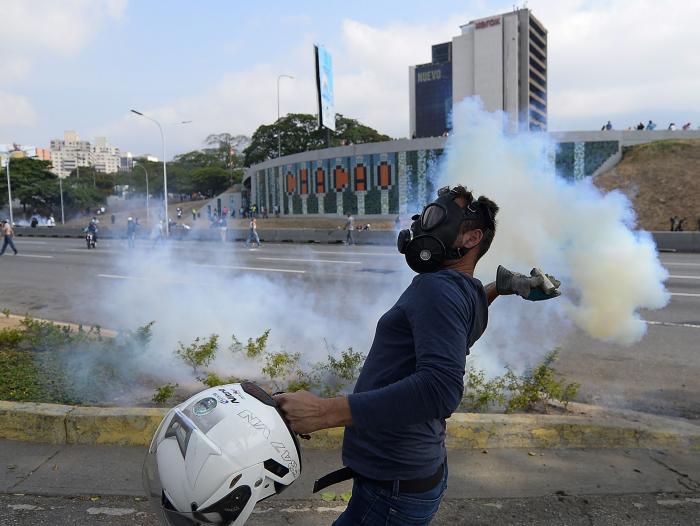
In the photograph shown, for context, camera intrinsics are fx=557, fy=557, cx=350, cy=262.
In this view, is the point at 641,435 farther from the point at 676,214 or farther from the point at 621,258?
the point at 676,214

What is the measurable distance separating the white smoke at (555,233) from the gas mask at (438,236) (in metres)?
4.00

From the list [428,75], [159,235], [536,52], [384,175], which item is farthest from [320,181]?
[428,75]

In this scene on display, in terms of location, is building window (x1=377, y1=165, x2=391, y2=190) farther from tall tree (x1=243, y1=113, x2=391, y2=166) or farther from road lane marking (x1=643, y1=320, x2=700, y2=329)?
tall tree (x1=243, y1=113, x2=391, y2=166)

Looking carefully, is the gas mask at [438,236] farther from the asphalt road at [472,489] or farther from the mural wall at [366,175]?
the mural wall at [366,175]

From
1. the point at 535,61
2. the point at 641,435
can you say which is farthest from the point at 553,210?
the point at 535,61

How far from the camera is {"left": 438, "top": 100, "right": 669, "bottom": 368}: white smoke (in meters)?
5.36

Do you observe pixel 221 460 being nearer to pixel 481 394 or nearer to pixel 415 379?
pixel 415 379

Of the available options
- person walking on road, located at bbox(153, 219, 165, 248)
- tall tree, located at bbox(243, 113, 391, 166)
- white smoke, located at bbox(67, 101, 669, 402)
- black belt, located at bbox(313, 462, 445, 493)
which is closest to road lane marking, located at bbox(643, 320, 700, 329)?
white smoke, located at bbox(67, 101, 669, 402)

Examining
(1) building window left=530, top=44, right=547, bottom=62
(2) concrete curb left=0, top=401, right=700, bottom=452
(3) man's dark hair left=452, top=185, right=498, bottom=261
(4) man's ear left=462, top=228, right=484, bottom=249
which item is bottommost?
(2) concrete curb left=0, top=401, right=700, bottom=452

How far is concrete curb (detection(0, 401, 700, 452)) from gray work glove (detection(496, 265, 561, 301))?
181cm

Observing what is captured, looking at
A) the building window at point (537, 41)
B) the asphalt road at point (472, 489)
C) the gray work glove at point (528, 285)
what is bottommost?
the asphalt road at point (472, 489)

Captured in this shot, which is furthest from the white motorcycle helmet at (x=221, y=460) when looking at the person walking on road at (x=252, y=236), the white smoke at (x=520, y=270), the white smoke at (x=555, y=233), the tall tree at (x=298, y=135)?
the tall tree at (x=298, y=135)

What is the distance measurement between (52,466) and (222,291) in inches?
195

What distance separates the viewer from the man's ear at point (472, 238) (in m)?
1.80
